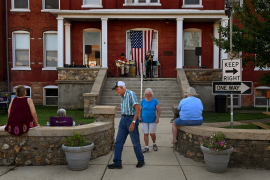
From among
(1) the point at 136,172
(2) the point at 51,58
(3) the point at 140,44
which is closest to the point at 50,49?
(2) the point at 51,58

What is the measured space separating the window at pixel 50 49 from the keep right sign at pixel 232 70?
45.4 feet

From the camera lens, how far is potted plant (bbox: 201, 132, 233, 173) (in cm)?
483

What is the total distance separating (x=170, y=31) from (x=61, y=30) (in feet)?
23.5

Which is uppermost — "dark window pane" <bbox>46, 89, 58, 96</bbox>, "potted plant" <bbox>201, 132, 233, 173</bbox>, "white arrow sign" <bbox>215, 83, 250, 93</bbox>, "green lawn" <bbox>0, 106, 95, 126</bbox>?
"white arrow sign" <bbox>215, 83, 250, 93</bbox>

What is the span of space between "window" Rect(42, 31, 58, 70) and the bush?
1472cm

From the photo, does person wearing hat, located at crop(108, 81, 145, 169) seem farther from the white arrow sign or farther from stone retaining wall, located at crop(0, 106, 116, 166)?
the white arrow sign

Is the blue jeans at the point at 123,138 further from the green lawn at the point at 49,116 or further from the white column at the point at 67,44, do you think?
the white column at the point at 67,44

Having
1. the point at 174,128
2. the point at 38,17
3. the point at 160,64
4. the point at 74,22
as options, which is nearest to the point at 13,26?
the point at 38,17

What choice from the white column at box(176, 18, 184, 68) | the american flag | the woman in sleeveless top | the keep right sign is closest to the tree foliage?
the keep right sign

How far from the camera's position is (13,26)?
57.2 feet

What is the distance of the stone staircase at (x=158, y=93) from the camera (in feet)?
39.7

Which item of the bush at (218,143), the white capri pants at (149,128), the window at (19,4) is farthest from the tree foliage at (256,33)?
the window at (19,4)

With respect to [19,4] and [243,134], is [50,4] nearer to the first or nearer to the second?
[19,4]

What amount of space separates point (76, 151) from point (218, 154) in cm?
280
